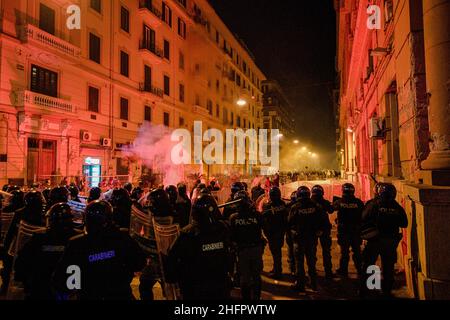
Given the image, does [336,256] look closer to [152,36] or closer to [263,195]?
[263,195]

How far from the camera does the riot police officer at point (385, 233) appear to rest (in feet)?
16.1

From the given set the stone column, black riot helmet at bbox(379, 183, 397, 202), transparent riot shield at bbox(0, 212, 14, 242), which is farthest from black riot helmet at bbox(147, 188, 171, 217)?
the stone column

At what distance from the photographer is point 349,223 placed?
617 cm

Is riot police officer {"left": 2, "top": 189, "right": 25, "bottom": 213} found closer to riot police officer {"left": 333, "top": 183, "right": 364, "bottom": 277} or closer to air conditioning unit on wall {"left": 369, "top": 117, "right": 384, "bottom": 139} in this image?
riot police officer {"left": 333, "top": 183, "right": 364, "bottom": 277}

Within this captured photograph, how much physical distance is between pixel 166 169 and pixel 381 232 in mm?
21444

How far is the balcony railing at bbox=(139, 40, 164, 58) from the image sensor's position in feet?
77.5

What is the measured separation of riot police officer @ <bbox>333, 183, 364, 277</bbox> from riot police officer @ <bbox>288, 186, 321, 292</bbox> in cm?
97

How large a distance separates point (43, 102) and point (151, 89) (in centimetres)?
1077

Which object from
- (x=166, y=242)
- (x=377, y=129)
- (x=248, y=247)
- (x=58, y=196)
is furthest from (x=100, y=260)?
(x=377, y=129)

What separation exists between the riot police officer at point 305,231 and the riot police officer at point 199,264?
9.21 ft

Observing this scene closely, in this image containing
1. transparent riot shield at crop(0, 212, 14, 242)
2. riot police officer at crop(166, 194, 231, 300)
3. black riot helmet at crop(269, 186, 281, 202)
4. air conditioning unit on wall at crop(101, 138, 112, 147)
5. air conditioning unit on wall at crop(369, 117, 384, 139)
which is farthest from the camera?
air conditioning unit on wall at crop(101, 138, 112, 147)

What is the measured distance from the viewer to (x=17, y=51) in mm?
13992

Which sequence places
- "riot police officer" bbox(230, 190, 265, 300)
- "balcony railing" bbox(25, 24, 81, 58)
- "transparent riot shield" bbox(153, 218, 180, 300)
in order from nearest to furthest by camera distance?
"transparent riot shield" bbox(153, 218, 180, 300) → "riot police officer" bbox(230, 190, 265, 300) → "balcony railing" bbox(25, 24, 81, 58)
